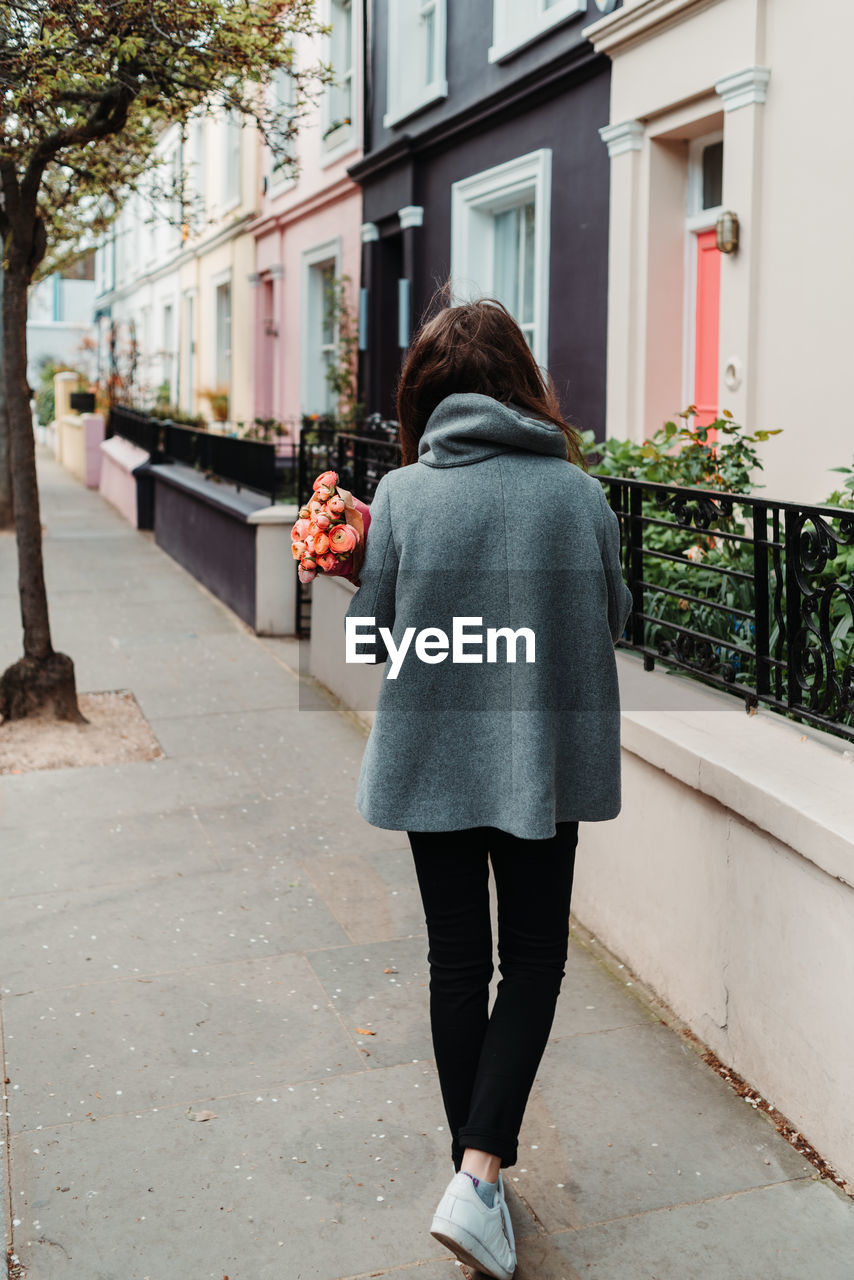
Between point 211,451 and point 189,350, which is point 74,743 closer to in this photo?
point 211,451

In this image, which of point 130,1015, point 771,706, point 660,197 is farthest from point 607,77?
point 130,1015

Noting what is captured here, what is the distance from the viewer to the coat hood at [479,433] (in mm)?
2377

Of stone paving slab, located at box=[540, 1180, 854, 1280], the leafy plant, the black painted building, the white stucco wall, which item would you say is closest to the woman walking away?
stone paving slab, located at box=[540, 1180, 854, 1280]

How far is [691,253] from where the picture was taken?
310 inches

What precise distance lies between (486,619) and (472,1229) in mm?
1134

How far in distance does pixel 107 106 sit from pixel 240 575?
427cm

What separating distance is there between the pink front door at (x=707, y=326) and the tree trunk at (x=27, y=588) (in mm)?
3751

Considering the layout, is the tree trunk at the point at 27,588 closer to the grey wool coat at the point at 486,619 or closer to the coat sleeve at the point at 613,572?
the grey wool coat at the point at 486,619

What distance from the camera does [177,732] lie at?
673 cm

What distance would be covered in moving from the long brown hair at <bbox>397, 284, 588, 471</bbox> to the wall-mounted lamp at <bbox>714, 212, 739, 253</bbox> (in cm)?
474

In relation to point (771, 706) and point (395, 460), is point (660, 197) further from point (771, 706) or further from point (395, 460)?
point (771, 706)

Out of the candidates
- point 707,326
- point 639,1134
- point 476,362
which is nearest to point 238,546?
point 707,326

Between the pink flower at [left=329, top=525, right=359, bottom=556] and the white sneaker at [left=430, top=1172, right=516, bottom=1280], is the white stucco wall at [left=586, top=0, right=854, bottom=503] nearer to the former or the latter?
the pink flower at [left=329, top=525, right=359, bottom=556]

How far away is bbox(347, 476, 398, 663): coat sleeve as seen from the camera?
2438 mm
